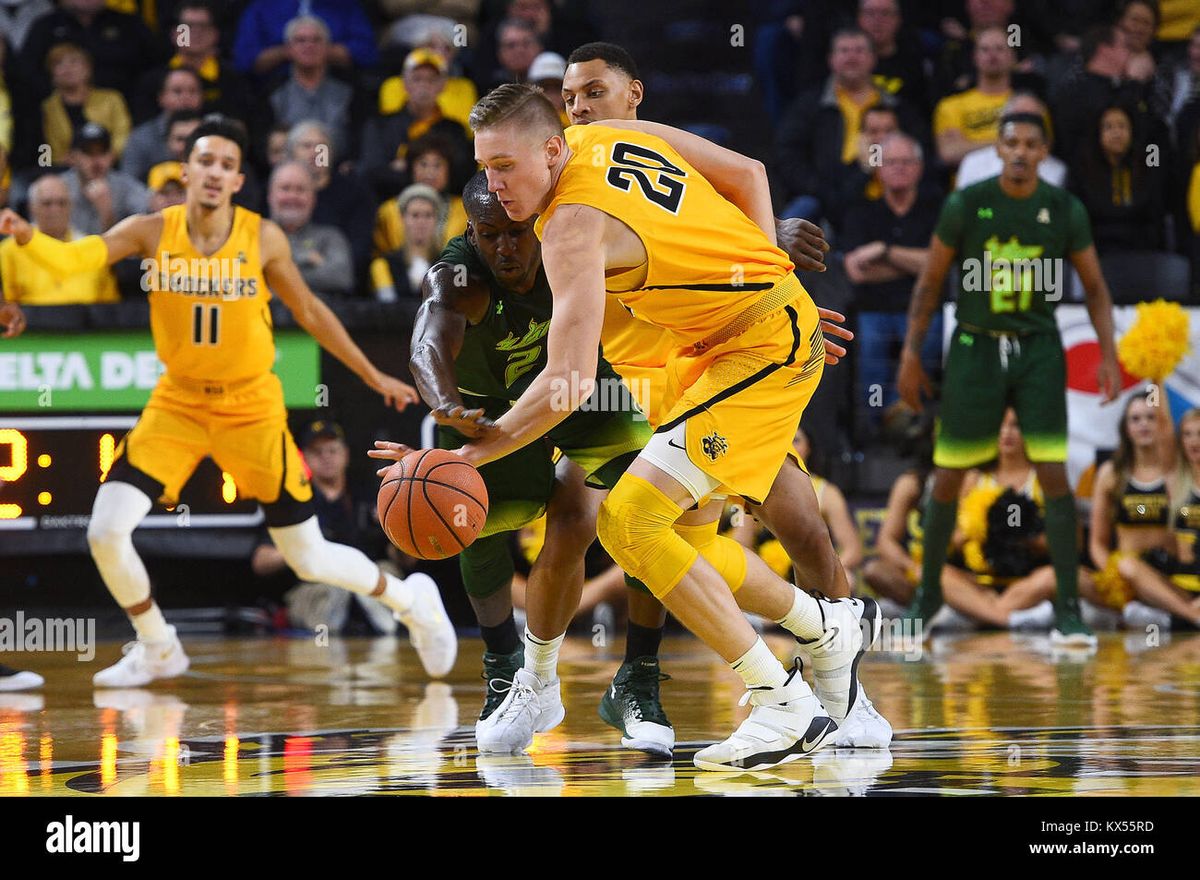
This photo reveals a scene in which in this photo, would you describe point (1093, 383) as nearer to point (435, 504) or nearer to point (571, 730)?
point (571, 730)

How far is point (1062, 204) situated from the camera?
8039 mm

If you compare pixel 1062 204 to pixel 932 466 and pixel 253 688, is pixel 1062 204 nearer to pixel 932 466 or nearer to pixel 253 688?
pixel 932 466

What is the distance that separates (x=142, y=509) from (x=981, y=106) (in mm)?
6295

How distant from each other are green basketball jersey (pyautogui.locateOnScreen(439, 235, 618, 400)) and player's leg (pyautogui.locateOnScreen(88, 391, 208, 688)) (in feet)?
6.48

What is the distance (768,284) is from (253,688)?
3119 millimetres

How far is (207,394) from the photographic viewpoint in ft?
22.3

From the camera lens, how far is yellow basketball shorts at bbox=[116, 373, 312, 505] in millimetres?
6758

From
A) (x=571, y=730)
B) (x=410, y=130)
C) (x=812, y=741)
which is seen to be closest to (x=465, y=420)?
(x=812, y=741)

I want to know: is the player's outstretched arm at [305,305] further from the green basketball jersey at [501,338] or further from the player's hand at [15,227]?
the green basketball jersey at [501,338]

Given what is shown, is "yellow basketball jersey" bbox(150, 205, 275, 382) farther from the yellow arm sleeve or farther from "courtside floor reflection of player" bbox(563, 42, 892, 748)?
"courtside floor reflection of player" bbox(563, 42, 892, 748)

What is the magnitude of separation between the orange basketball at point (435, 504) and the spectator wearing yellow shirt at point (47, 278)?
4955 millimetres

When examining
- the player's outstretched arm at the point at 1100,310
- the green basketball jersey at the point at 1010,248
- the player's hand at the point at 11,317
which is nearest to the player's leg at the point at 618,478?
the player's hand at the point at 11,317
